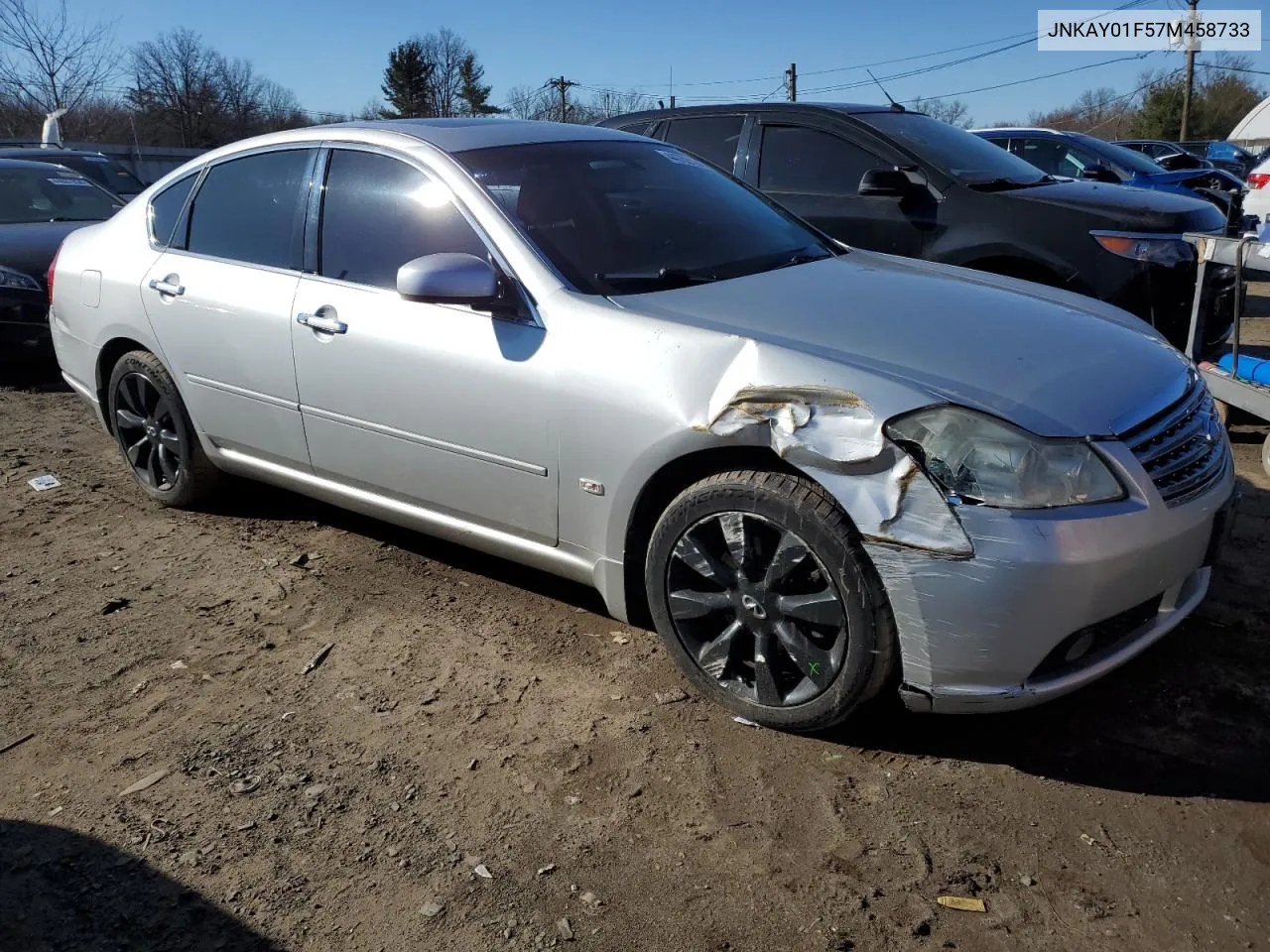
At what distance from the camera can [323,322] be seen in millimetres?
3588

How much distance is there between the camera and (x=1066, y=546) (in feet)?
7.71

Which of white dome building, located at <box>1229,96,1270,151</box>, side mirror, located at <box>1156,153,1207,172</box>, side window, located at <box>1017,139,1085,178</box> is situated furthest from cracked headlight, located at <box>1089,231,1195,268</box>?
white dome building, located at <box>1229,96,1270,151</box>

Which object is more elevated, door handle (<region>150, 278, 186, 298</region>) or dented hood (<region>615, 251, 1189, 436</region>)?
door handle (<region>150, 278, 186, 298</region>)

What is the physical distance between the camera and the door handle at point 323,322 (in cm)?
354

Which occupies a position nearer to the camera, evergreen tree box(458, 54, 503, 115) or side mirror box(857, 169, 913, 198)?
side mirror box(857, 169, 913, 198)

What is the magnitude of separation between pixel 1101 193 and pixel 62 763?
5802mm

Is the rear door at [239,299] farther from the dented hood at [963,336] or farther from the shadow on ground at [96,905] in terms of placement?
the shadow on ground at [96,905]

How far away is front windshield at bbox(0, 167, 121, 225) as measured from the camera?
8.62 m

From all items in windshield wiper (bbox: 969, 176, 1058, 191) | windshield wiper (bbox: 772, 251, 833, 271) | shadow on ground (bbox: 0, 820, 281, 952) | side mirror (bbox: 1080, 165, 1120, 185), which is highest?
side mirror (bbox: 1080, 165, 1120, 185)

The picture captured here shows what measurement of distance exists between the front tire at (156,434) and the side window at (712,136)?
12.0ft

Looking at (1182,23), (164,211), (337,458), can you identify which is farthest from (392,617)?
(1182,23)

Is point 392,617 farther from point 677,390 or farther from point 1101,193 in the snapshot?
point 1101,193

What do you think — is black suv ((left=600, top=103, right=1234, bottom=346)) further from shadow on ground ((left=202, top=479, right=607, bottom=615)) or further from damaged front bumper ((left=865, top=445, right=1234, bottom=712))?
damaged front bumper ((left=865, top=445, right=1234, bottom=712))

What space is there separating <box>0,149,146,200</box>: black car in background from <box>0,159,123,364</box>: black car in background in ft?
3.43
